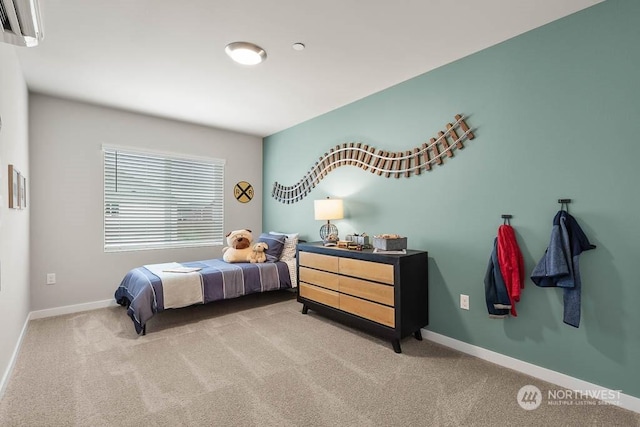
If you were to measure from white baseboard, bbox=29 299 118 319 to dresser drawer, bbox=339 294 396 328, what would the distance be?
3013 mm

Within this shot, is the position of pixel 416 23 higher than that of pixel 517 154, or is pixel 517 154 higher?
pixel 416 23

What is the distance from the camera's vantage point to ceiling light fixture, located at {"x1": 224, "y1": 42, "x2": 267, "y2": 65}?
248 cm

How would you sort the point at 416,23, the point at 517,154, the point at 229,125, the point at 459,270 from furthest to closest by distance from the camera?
1. the point at 229,125
2. the point at 459,270
3. the point at 517,154
4. the point at 416,23

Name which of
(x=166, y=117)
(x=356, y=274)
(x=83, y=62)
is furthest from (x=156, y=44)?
(x=356, y=274)

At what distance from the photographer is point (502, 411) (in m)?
1.86

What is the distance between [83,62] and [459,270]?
380 centimetres

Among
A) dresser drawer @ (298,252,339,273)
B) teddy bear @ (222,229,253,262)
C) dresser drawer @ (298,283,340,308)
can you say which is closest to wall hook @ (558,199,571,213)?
dresser drawer @ (298,252,339,273)

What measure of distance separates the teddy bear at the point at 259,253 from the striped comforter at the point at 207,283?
10cm

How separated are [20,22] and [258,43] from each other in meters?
1.51

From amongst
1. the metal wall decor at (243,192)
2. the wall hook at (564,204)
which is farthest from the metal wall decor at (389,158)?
the metal wall decor at (243,192)

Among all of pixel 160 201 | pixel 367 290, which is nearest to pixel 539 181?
pixel 367 290

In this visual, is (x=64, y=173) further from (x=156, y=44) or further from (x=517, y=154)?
(x=517, y=154)

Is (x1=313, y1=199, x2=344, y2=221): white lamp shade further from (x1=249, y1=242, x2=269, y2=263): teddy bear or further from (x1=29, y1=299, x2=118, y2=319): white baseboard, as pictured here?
(x1=29, y1=299, x2=118, y2=319): white baseboard

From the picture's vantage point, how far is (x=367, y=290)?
9.36 feet
